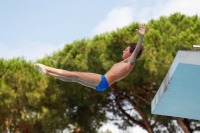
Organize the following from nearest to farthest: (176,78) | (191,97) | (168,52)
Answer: (176,78), (191,97), (168,52)

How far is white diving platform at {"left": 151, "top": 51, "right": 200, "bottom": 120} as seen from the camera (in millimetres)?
6219

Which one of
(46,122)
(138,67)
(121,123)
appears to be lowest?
(121,123)

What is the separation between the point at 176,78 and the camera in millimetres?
6887

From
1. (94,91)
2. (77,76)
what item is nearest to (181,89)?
(77,76)

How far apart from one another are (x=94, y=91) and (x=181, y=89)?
10.2 metres

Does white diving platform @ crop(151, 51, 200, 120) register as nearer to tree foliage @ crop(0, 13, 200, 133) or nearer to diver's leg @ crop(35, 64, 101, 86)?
diver's leg @ crop(35, 64, 101, 86)

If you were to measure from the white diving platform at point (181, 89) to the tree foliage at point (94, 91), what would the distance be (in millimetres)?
5402

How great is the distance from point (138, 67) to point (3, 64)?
6.04 m

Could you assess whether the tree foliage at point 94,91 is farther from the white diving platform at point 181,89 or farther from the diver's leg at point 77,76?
the diver's leg at point 77,76

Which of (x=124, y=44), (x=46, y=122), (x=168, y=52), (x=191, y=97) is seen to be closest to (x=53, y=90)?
(x=46, y=122)

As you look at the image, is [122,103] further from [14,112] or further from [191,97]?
[191,97]

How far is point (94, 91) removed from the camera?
17.4 m

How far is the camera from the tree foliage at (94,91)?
46.3 feet

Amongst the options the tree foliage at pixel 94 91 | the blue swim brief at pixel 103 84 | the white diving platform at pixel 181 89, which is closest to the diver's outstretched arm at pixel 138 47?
the blue swim brief at pixel 103 84
